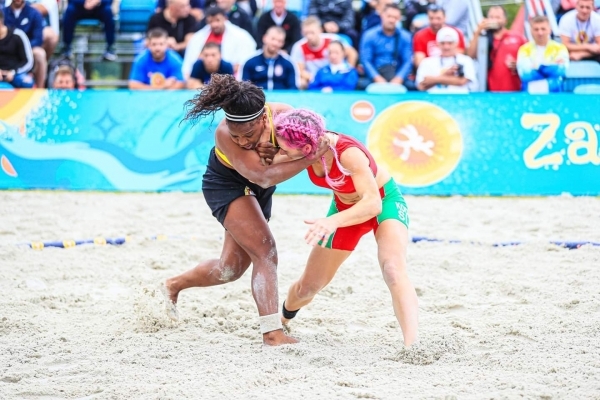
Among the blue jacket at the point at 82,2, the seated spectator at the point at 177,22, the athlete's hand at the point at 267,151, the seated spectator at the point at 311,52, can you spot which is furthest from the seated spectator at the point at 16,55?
the athlete's hand at the point at 267,151

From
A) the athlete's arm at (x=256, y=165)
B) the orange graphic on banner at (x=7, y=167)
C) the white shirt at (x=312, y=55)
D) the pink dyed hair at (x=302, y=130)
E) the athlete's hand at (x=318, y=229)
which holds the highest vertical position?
the pink dyed hair at (x=302, y=130)

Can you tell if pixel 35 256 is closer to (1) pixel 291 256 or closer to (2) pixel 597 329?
(1) pixel 291 256

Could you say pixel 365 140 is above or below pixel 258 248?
below

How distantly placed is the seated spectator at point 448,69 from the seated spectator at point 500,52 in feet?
1.20

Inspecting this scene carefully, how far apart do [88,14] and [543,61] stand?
6.50 metres

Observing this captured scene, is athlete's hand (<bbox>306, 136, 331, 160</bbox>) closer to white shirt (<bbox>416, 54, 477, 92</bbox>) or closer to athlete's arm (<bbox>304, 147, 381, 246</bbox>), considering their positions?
athlete's arm (<bbox>304, 147, 381, 246</bbox>)

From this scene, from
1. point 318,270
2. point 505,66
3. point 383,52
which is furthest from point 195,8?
point 318,270

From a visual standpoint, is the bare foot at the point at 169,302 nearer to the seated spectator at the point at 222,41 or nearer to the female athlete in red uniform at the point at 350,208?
the female athlete in red uniform at the point at 350,208

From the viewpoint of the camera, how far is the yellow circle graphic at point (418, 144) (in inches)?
353

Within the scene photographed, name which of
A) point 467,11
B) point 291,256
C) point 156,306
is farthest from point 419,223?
point 467,11

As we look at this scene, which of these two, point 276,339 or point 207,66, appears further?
point 207,66

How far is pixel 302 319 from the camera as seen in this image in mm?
5047

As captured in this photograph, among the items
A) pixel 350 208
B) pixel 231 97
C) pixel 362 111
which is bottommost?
pixel 362 111

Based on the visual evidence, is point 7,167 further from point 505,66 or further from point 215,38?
point 505,66
